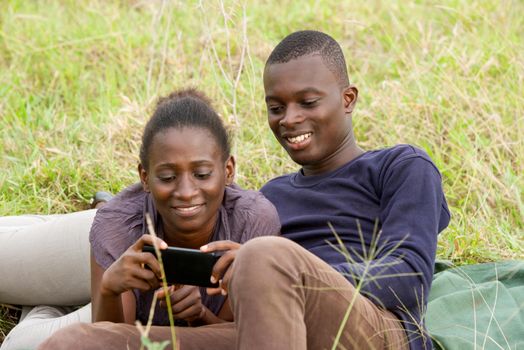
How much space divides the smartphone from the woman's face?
0.25 metres

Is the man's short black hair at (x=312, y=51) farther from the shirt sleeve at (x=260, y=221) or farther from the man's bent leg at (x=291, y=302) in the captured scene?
the man's bent leg at (x=291, y=302)

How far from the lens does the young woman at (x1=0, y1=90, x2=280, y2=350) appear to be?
2.76 metres

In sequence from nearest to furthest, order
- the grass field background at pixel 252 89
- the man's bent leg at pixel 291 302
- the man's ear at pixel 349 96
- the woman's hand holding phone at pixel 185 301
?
the man's bent leg at pixel 291 302
the woman's hand holding phone at pixel 185 301
the man's ear at pixel 349 96
the grass field background at pixel 252 89

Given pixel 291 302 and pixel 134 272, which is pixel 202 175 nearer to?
pixel 134 272

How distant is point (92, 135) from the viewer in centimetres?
496

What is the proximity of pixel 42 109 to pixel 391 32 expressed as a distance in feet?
7.66

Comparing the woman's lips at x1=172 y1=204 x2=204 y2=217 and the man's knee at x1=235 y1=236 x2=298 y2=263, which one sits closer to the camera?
the man's knee at x1=235 y1=236 x2=298 y2=263

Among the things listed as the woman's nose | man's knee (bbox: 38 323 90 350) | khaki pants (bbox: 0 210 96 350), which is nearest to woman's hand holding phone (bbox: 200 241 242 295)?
the woman's nose

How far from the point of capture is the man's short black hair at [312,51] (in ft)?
10.3

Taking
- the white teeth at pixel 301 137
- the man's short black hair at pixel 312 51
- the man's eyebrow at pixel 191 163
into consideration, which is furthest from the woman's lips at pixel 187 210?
the man's short black hair at pixel 312 51

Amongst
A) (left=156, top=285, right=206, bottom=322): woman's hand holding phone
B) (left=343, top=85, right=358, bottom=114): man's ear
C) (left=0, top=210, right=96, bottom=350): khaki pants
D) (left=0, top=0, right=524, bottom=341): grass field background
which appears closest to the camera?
(left=156, top=285, right=206, bottom=322): woman's hand holding phone

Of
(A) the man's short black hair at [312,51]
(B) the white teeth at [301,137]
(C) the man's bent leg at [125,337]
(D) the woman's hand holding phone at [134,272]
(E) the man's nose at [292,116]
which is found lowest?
(C) the man's bent leg at [125,337]

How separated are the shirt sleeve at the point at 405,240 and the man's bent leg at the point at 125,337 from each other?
457 millimetres

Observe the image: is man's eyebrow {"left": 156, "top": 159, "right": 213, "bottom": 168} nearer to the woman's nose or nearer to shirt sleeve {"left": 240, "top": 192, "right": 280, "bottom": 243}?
the woman's nose
